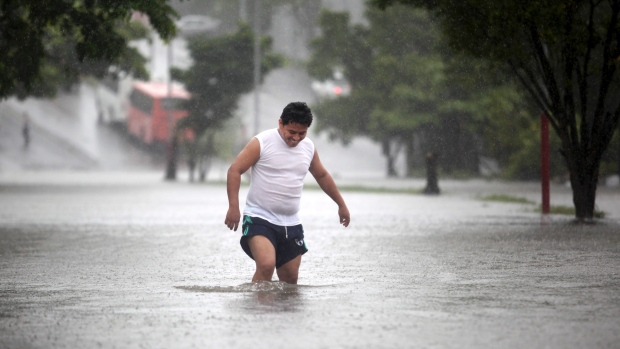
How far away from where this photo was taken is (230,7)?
101000mm

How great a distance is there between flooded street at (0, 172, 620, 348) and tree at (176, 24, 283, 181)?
94.8 ft

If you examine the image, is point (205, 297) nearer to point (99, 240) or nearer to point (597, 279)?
point (597, 279)

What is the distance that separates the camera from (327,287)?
34.6ft

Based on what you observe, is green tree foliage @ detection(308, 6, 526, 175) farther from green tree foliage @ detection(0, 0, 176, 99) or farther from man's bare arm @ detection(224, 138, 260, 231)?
man's bare arm @ detection(224, 138, 260, 231)

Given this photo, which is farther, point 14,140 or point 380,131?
point 14,140

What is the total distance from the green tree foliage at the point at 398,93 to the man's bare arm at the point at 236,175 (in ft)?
126

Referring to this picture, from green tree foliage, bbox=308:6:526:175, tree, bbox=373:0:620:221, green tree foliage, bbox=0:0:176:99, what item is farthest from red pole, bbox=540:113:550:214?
green tree foliage, bbox=308:6:526:175

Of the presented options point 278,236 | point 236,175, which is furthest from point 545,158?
point 236,175

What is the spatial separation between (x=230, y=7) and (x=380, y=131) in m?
48.2

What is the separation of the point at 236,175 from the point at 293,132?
21.3 inches

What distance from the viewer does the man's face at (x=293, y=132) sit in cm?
980

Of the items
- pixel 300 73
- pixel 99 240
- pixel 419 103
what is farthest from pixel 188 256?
pixel 300 73

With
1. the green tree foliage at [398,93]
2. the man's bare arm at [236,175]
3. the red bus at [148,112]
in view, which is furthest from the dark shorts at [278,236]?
the red bus at [148,112]

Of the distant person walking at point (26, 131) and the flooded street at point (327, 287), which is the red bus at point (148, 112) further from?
the flooded street at point (327, 287)
